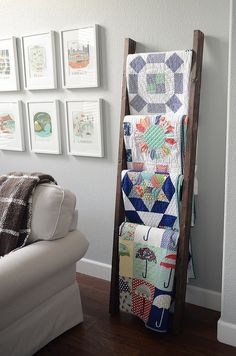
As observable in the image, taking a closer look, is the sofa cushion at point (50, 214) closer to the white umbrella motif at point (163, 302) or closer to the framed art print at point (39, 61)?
the white umbrella motif at point (163, 302)

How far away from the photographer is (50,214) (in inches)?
75.8

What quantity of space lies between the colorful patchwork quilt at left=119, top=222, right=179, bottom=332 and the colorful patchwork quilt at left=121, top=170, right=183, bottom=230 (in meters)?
0.06

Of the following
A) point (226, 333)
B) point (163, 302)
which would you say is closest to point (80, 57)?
point (163, 302)

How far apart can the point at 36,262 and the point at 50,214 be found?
0.84 ft

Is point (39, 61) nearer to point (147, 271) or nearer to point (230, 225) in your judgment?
point (147, 271)

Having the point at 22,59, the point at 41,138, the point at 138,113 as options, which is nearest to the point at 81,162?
the point at 41,138

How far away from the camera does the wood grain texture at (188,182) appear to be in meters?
1.96

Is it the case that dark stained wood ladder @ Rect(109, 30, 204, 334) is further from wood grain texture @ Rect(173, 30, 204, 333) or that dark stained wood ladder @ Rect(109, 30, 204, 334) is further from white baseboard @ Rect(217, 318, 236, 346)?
white baseboard @ Rect(217, 318, 236, 346)

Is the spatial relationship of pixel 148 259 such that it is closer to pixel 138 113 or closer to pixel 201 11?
pixel 138 113

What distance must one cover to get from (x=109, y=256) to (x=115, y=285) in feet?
1.36

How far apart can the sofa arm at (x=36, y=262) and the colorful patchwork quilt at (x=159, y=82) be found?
0.85m

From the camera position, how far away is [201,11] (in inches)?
78.8

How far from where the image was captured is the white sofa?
5.68ft

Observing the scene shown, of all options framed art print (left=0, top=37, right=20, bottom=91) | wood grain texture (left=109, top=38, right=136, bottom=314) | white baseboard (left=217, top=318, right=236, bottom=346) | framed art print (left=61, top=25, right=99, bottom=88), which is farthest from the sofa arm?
framed art print (left=0, top=37, right=20, bottom=91)
